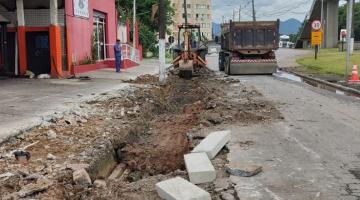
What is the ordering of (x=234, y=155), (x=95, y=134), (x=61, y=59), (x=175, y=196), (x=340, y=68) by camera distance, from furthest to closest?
1. (x=340, y=68)
2. (x=61, y=59)
3. (x=95, y=134)
4. (x=234, y=155)
5. (x=175, y=196)

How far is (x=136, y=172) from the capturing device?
29.9ft

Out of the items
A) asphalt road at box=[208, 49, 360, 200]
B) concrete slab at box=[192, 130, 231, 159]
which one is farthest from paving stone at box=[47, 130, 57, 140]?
asphalt road at box=[208, 49, 360, 200]

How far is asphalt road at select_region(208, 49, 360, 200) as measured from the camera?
21.0 feet

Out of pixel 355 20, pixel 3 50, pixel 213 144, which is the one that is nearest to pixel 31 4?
pixel 3 50

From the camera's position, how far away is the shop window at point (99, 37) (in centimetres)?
2973

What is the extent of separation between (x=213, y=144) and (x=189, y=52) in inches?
730

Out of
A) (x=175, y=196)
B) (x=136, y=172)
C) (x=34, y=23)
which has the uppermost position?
(x=34, y=23)

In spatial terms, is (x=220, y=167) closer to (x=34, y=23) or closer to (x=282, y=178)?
(x=282, y=178)

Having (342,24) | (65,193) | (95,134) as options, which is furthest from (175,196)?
(342,24)

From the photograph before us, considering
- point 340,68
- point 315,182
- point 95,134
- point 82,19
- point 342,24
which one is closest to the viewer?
point 315,182

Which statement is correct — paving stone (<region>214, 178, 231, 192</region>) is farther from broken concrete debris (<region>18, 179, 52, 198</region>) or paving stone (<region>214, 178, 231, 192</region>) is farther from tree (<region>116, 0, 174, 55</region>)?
tree (<region>116, 0, 174, 55</region>)

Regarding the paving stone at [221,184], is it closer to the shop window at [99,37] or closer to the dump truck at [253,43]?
the dump truck at [253,43]

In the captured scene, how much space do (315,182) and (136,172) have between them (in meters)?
3.46

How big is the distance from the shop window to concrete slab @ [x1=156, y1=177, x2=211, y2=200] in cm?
2316
